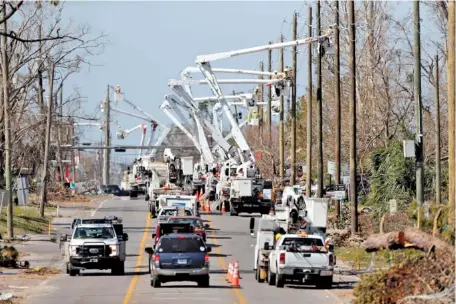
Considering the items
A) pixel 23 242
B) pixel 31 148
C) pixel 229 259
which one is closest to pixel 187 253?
pixel 229 259

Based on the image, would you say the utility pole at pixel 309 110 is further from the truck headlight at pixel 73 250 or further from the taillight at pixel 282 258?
the taillight at pixel 282 258

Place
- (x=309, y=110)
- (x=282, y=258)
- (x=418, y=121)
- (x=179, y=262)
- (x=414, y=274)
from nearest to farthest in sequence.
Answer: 1. (x=414, y=274)
2. (x=282, y=258)
3. (x=179, y=262)
4. (x=418, y=121)
5. (x=309, y=110)

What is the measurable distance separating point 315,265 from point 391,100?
129 ft

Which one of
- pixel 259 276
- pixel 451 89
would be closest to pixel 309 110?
pixel 259 276

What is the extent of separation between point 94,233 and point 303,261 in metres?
9.06

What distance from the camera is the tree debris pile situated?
72.5 ft

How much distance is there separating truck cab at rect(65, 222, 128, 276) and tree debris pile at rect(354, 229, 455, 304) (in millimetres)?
17079

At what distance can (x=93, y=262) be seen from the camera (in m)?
40.9

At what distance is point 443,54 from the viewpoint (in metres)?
67.7

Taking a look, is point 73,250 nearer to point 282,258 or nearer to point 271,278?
point 271,278

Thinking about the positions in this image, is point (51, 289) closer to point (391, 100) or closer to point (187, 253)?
point (187, 253)

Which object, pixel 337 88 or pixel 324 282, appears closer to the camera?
pixel 324 282

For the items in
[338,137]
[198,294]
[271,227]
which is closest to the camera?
[198,294]

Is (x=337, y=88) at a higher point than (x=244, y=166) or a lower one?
higher
